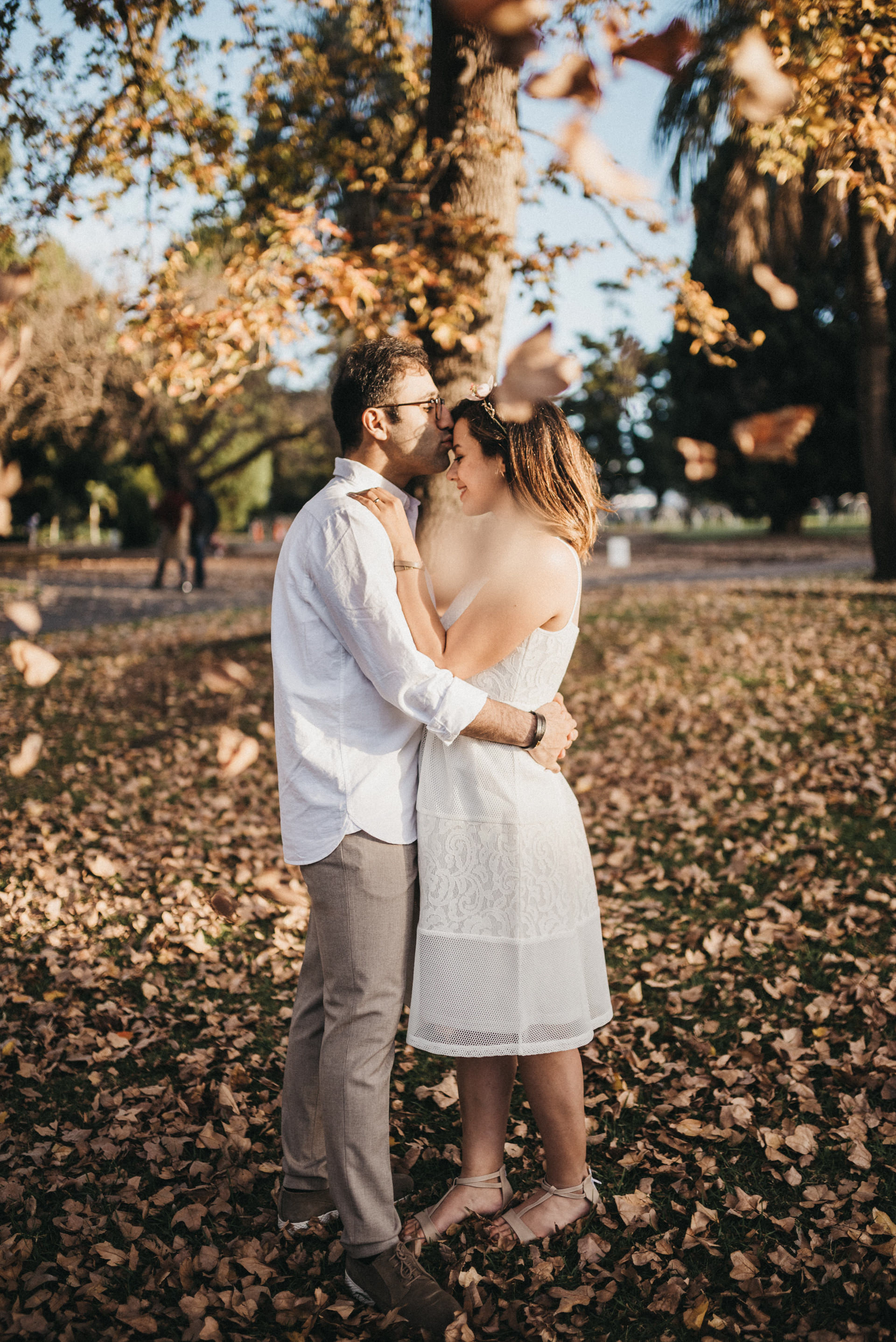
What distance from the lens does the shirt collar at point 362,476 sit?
260 centimetres

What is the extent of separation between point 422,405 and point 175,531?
16.7m

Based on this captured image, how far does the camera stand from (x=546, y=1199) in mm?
2918

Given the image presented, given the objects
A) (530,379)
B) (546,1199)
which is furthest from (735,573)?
(546,1199)

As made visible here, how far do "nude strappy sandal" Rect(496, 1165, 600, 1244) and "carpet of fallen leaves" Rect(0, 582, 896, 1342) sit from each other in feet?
0.23

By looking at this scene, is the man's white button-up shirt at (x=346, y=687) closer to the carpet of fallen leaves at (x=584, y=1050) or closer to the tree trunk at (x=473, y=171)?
the carpet of fallen leaves at (x=584, y=1050)

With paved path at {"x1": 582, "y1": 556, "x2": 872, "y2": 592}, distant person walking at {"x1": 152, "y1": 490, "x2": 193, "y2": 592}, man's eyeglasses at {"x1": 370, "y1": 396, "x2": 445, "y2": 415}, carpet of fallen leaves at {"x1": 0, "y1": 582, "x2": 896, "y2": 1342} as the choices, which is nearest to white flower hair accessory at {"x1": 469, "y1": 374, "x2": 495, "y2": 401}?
man's eyeglasses at {"x1": 370, "y1": 396, "x2": 445, "y2": 415}

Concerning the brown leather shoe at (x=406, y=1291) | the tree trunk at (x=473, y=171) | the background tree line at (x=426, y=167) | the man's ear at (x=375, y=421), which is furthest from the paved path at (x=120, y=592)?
the brown leather shoe at (x=406, y=1291)

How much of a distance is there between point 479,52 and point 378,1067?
587 cm

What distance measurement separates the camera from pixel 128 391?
2495cm

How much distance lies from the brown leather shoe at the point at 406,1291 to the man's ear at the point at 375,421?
7.01ft

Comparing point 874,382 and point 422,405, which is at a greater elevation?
point 874,382

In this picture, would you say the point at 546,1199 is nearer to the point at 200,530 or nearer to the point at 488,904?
the point at 488,904

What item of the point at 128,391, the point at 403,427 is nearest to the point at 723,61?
the point at 403,427

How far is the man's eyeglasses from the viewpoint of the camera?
2627 millimetres
